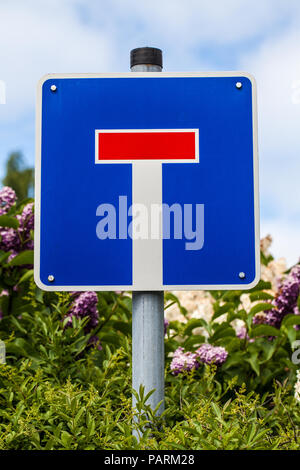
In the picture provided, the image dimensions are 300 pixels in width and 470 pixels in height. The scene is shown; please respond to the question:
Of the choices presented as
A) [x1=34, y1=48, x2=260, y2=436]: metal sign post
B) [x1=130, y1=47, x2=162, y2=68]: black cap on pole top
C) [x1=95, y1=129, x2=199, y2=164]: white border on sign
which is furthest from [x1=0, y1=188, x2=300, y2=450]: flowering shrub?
[x1=130, y1=47, x2=162, y2=68]: black cap on pole top

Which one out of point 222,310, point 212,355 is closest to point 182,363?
point 212,355

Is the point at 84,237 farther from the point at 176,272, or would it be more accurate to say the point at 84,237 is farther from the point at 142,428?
the point at 142,428

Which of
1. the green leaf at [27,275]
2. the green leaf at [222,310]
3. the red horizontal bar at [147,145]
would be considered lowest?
the green leaf at [222,310]

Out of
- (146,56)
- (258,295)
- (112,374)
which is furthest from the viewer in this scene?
(258,295)

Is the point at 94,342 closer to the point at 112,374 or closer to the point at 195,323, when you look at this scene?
the point at 112,374

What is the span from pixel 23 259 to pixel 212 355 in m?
0.95

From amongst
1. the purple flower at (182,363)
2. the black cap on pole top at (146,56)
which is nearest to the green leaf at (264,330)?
the purple flower at (182,363)

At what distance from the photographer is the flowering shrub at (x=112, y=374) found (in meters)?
1.67

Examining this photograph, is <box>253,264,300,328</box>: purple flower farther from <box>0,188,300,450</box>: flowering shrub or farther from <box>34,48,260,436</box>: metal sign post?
<box>34,48,260,436</box>: metal sign post

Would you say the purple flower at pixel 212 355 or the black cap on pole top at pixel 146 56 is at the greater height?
the black cap on pole top at pixel 146 56

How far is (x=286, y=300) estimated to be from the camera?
9.91ft

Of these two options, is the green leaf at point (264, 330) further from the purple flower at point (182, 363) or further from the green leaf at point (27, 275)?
the green leaf at point (27, 275)

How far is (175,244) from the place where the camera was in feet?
5.45
